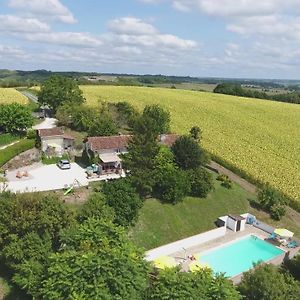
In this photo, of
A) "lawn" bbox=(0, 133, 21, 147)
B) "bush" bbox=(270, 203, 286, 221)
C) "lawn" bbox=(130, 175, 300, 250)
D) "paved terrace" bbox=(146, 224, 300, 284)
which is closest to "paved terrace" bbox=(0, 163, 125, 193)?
"lawn" bbox=(0, 133, 21, 147)

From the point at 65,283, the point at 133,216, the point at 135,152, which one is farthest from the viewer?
the point at 135,152

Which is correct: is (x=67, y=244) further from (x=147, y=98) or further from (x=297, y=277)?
(x=147, y=98)

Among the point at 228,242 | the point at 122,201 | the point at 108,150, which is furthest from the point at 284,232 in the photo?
the point at 108,150

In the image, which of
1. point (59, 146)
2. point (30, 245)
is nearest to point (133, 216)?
point (30, 245)

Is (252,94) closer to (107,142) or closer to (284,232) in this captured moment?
(107,142)

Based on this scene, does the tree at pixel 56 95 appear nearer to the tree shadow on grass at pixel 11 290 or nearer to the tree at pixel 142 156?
the tree at pixel 142 156

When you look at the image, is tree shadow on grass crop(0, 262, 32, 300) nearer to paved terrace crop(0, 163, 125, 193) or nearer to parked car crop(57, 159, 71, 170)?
paved terrace crop(0, 163, 125, 193)
